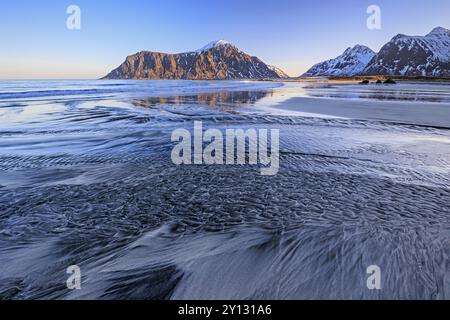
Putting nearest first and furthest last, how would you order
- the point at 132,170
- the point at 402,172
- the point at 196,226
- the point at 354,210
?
the point at 196,226
the point at 354,210
the point at 402,172
the point at 132,170

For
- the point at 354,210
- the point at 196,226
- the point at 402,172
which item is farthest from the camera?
the point at 402,172

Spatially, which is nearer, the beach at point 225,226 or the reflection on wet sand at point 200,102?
the beach at point 225,226

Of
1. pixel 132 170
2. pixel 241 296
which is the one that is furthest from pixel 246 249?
pixel 132 170

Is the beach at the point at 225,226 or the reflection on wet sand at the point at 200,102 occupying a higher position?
the reflection on wet sand at the point at 200,102

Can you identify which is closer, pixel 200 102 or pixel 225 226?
pixel 225 226

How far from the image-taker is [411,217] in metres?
3.59

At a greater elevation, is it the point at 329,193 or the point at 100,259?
the point at 329,193

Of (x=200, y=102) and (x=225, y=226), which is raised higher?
(x=200, y=102)

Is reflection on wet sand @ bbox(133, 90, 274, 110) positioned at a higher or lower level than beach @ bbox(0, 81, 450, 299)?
higher

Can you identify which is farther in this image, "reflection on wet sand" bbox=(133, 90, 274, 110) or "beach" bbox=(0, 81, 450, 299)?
"reflection on wet sand" bbox=(133, 90, 274, 110)

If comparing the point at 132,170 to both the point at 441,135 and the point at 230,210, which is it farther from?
the point at 441,135

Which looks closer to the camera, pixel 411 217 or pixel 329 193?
pixel 411 217

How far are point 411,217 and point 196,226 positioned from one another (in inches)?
112

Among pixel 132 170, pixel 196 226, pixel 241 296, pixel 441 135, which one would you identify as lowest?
pixel 241 296
